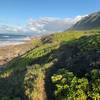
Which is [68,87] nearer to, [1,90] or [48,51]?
[1,90]

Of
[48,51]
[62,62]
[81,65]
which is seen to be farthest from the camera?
[48,51]

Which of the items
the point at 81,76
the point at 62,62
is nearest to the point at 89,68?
the point at 81,76

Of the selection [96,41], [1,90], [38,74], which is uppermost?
[96,41]

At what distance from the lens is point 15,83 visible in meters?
25.1

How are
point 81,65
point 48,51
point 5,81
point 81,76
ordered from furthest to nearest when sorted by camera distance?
1. point 48,51
2. point 5,81
3. point 81,65
4. point 81,76

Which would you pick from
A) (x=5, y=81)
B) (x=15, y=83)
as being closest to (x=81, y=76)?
(x=15, y=83)

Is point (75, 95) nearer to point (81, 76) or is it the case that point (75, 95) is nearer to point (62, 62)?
point (81, 76)

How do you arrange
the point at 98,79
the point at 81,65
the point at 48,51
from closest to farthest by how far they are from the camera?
the point at 98,79 → the point at 81,65 → the point at 48,51

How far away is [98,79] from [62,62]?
5781 mm

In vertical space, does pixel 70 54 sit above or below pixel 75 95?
above

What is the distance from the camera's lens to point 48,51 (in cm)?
2998

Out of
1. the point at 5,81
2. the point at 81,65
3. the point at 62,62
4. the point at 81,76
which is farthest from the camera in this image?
the point at 5,81

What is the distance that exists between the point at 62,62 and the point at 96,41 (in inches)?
131

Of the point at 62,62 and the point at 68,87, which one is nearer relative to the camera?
the point at 68,87
